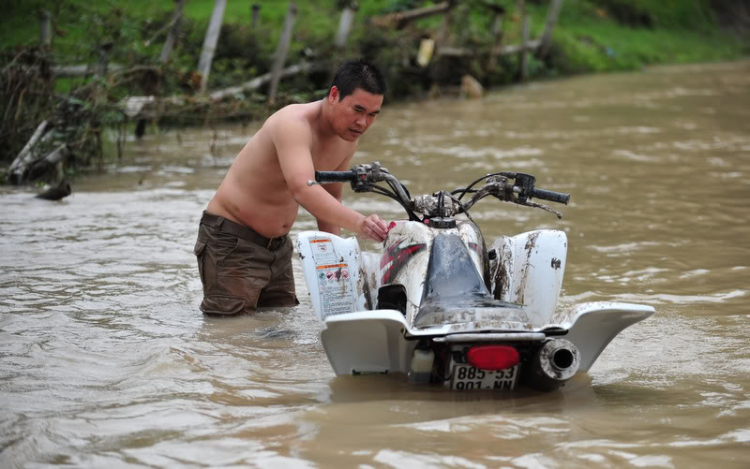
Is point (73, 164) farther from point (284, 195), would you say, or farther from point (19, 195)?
point (284, 195)

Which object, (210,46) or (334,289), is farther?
(210,46)

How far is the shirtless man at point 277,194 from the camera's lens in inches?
166

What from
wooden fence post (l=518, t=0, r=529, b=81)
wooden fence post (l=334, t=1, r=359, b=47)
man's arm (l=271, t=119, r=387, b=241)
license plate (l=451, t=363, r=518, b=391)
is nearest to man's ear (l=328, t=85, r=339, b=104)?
man's arm (l=271, t=119, r=387, b=241)

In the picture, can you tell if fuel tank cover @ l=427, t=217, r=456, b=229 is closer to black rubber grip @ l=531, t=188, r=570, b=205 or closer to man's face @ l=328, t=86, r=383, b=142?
black rubber grip @ l=531, t=188, r=570, b=205

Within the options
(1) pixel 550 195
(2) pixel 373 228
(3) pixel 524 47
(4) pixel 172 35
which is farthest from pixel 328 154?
(3) pixel 524 47

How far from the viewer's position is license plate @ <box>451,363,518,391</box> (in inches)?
137

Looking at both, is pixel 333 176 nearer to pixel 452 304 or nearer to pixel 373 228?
pixel 373 228

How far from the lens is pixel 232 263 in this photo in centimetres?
492

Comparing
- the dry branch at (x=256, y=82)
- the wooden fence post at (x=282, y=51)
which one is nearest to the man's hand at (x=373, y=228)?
the dry branch at (x=256, y=82)

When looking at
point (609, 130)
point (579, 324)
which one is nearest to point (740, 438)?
point (579, 324)

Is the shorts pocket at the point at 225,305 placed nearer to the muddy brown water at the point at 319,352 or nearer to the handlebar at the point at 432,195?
the muddy brown water at the point at 319,352

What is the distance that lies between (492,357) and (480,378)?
0.61ft

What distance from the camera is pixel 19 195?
8281 millimetres

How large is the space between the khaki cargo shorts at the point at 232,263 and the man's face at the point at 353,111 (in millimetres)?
937
